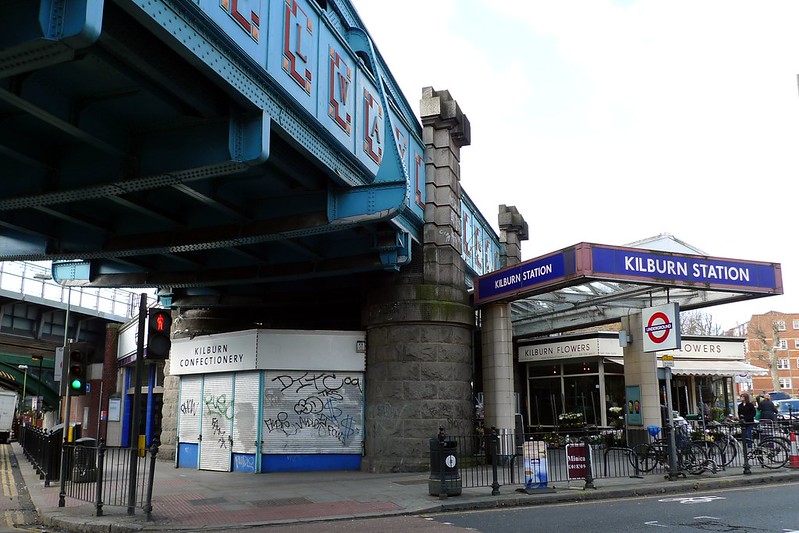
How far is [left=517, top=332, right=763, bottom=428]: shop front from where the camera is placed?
2712cm

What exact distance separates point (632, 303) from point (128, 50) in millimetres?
16379

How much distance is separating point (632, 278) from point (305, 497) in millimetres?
8411

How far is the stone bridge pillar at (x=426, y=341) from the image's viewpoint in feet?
56.4

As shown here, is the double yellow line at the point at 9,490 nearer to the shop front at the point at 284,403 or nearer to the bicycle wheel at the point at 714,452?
the shop front at the point at 284,403

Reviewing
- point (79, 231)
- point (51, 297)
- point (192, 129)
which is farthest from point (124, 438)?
point (192, 129)

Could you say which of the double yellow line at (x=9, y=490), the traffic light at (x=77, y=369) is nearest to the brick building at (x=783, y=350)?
the double yellow line at (x=9, y=490)

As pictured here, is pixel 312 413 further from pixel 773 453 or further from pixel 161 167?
pixel 773 453

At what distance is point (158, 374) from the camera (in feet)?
113

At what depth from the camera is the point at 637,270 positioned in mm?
15281

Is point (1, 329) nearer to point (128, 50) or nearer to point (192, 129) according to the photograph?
point (192, 129)

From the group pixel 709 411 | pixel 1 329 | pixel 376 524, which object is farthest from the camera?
pixel 1 329

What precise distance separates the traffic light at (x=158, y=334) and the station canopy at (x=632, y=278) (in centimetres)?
848

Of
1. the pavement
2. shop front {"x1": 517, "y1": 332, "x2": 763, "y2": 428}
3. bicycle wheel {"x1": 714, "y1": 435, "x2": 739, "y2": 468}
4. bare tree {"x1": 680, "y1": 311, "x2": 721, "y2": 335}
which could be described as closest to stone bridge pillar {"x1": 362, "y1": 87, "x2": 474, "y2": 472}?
the pavement

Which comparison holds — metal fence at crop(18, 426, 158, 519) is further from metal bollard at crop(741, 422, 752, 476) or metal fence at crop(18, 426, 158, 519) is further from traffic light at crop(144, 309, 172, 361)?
metal bollard at crop(741, 422, 752, 476)
